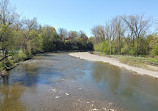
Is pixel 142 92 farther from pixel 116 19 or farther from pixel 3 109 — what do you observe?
pixel 116 19

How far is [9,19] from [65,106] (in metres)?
15.5


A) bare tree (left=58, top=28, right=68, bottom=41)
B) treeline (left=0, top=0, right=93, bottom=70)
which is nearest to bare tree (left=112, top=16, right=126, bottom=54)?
treeline (left=0, top=0, right=93, bottom=70)

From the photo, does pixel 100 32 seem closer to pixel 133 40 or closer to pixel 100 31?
pixel 100 31

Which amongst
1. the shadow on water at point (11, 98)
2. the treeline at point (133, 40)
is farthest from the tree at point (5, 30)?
the treeline at point (133, 40)

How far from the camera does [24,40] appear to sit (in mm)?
34156

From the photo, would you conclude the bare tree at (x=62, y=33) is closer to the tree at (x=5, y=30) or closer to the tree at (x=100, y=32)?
the tree at (x=100, y=32)

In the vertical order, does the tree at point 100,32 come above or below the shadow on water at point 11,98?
above

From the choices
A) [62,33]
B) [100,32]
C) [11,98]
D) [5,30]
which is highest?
[62,33]

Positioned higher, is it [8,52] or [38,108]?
[8,52]

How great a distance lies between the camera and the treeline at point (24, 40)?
14.7 m

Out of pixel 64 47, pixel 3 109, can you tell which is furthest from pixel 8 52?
pixel 64 47

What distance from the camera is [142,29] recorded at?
34438mm

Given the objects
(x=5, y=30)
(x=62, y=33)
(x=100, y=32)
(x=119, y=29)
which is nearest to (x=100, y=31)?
(x=100, y=32)

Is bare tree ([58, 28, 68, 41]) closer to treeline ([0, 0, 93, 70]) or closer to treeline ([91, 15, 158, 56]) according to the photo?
treeline ([0, 0, 93, 70])
